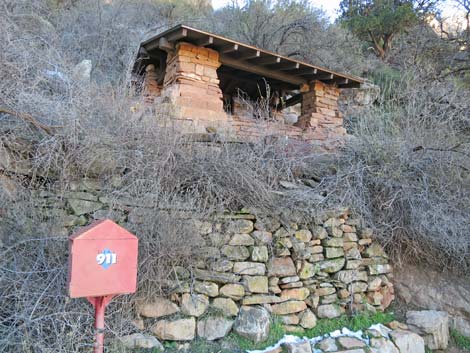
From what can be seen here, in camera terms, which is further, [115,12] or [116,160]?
[115,12]

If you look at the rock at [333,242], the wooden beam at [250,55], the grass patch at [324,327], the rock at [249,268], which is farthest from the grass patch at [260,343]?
the wooden beam at [250,55]

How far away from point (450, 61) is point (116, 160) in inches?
396

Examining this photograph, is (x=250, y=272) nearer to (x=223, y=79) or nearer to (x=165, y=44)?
(x=165, y=44)

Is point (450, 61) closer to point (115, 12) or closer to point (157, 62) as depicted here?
point (157, 62)

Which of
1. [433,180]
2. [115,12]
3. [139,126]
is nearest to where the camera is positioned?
[139,126]

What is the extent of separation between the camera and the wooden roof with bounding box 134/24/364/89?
19.4 feet

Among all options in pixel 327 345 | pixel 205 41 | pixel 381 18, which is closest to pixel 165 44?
pixel 205 41

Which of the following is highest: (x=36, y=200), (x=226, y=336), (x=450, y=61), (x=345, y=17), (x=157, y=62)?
(x=345, y=17)

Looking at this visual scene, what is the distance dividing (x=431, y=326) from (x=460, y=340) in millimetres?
501

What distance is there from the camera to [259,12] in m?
11.5

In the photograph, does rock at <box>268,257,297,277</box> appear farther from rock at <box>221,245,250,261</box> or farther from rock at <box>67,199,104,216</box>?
rock at <box>67,199,104,216</box>

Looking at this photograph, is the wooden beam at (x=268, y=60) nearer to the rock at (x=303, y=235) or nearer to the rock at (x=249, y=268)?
the rock at (x=303, y=235)

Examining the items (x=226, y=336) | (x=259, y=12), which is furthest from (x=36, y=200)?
(x=259, y=12)

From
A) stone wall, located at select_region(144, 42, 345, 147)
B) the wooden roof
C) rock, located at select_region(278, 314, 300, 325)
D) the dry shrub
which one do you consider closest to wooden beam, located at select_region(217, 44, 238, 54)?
the wooden roof
